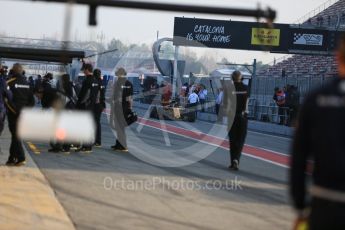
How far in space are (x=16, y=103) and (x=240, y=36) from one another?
33.1 metres

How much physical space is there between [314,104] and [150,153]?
38.3ft

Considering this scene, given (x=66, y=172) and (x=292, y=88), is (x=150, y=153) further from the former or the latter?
(x=292, y=88)

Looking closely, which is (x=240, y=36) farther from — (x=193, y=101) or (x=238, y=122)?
(x=238, y=122)

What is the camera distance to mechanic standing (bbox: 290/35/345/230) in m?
3.78

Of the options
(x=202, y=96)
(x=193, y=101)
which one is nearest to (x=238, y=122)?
(x=193, y=101)

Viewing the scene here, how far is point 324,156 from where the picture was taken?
3.86 metres

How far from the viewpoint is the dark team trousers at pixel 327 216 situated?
3747 mm

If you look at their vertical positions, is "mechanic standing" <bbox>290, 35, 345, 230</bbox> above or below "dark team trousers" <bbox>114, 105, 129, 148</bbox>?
above

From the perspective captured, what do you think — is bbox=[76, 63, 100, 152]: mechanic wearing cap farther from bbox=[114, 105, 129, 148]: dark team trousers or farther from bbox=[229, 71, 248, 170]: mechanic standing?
bbox=[229, 71, 248, 170]: mechanic standing

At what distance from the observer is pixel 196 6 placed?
201 inches

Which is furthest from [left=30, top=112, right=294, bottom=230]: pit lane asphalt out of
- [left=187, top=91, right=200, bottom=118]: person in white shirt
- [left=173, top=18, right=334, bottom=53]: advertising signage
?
[left=173, top=18, right=334, bottom=53]: advertising signage

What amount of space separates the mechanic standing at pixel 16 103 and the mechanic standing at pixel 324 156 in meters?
8.22

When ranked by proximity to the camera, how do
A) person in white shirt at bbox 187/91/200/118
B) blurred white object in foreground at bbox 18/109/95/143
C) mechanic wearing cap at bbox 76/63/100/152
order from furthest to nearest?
1. person in white shirt at bbox 187/91/200/118
2. mechanic wearing cap at bbox 76/63/100/152
3. blurred white object in foreground at bbox 18/109/95/143

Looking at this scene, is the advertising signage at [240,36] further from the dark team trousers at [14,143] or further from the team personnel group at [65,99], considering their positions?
the dark team trousers at [14,143]
